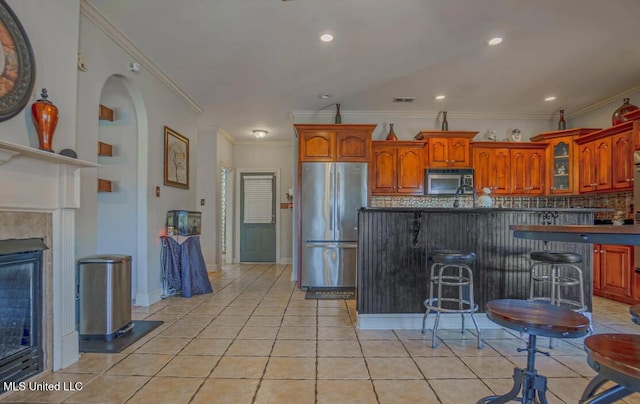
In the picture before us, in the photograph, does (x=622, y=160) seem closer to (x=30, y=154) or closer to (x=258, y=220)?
(x=30, y=154)

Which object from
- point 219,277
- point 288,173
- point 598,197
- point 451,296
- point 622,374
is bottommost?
point 219,277

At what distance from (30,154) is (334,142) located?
352 cm

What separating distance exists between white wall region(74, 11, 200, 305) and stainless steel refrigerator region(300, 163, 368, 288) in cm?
181

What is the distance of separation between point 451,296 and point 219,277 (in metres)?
3.88

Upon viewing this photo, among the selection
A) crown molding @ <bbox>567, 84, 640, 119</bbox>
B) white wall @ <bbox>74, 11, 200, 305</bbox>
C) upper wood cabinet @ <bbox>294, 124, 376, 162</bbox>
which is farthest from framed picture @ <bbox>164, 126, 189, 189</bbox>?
crown molding @ <bbox>567, 84, 640, 119</bbox>

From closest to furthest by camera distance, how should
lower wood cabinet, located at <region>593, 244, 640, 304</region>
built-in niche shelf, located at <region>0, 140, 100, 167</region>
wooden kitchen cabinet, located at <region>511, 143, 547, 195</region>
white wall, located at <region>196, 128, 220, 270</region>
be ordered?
built-in niche shelf, located at <region>0, 140, 100, 167</region> → lower wood cabinet, located at <region>593, 244, 640, 304</region> → wooden kitchen cabinet, located at <region>511, 143, 547, 195</region> → white wall, located at <region>196, 128, 220, 270</region>

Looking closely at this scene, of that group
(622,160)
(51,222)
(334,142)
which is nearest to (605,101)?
(622,160)

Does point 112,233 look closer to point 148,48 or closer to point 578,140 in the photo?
point 148,48

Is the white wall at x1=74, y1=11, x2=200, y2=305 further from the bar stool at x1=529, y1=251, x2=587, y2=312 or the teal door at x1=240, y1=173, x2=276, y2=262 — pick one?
the bar stool at x1=529, y1=251, x2=587, y2=312

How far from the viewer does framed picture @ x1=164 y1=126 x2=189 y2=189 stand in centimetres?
420

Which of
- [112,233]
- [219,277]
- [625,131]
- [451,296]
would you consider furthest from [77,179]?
[625,131]

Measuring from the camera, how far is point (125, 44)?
3250 millimetres

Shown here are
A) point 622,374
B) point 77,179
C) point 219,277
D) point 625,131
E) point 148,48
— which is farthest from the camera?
point 219,277

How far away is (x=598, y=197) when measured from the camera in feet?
16.7
